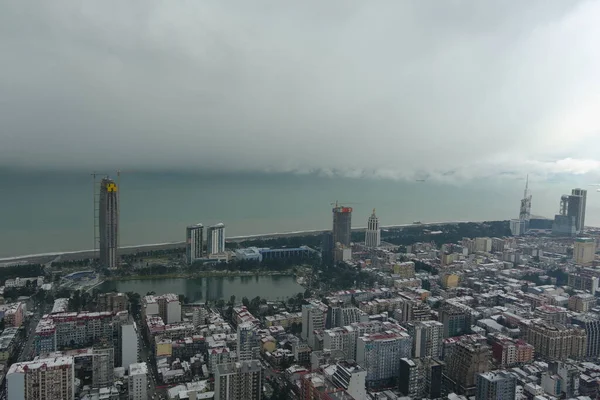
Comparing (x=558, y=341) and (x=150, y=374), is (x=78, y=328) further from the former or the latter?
(x=558, y=341)

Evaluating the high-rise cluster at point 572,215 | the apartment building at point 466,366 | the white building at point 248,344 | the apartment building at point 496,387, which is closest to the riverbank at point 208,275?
the white building at point 248,344

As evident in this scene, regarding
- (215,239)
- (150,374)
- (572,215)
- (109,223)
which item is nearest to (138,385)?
(150,374)

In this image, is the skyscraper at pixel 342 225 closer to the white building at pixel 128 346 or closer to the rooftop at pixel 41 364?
the white building at pixel 128 346

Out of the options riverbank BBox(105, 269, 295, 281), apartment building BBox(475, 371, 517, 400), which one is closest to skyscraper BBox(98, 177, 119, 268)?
riverbank BBox(105, 269, 295, 281)

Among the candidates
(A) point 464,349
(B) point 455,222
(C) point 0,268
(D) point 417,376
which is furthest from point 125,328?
(B) point 455,222

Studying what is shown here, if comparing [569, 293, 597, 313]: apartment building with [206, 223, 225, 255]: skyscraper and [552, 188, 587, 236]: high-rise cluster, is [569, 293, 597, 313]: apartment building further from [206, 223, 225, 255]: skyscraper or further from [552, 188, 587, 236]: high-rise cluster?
[206, 223, 225, 255]: skyscraper

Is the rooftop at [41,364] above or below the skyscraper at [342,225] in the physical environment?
below
